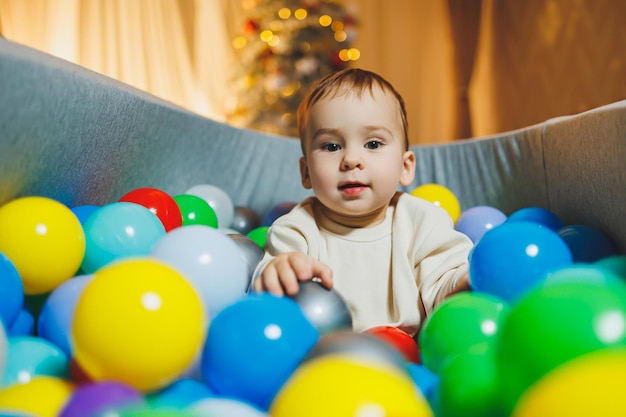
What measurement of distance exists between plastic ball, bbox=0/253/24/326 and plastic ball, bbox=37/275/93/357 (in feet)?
0.16

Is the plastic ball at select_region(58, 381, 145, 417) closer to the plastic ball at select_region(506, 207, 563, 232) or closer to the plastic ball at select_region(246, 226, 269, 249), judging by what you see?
the plastic ball at select_region(246, 226, 269, 249)

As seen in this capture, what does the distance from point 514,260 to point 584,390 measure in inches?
20.7

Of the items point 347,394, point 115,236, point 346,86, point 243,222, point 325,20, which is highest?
point 325,20

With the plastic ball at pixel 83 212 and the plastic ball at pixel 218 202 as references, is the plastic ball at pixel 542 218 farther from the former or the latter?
the plastic ball at pixel 83 212

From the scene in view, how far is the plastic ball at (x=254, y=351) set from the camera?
0.71 m

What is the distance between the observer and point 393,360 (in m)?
0.68

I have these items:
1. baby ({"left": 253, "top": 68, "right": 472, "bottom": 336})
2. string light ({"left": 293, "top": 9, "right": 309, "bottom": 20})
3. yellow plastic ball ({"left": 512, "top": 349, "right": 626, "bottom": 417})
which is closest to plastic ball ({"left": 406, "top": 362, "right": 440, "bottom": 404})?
yellow plastic ball ({"left": 512, "top": 349, "right": 626, "bottom": 417})

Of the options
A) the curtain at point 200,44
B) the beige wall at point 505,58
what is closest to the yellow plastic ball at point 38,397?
the beige wall at point 505,58

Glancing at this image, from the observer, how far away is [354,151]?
3.75ft

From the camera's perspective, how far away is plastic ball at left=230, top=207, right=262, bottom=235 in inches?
73.7

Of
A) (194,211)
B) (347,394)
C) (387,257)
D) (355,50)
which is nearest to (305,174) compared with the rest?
(387,257)

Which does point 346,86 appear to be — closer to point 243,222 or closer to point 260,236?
point 260,236

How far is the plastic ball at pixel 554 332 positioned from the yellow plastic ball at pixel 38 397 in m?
0.47

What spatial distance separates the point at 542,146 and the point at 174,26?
3.56 metres
